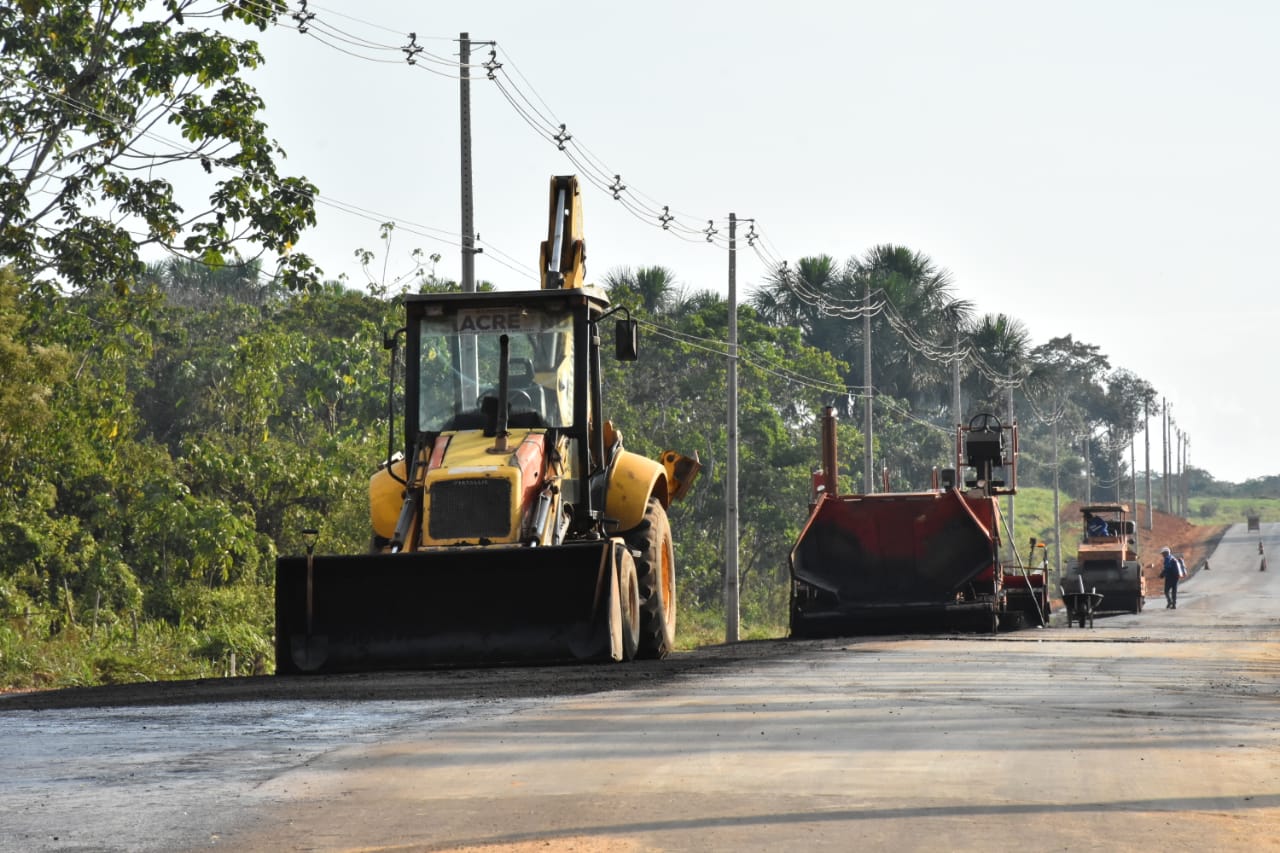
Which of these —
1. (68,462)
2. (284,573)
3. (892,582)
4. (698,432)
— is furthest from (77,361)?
(698,432)

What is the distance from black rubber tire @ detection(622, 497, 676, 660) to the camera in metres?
16.7

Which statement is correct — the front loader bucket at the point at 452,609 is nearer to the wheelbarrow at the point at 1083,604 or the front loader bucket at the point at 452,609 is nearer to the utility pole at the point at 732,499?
the utility pole at the point at 732,499

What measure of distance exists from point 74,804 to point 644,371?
4935 cm

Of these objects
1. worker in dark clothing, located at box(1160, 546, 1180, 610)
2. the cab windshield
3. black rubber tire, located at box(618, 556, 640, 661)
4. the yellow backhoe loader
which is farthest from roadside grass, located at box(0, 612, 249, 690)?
worker in dark clothing, located at box(1160, 546, 1180, 610)

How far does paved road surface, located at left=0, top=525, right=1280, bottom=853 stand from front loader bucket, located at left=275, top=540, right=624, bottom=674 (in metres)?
0.29

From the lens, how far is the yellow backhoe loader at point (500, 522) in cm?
1433

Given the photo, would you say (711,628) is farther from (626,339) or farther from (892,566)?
(626,339)

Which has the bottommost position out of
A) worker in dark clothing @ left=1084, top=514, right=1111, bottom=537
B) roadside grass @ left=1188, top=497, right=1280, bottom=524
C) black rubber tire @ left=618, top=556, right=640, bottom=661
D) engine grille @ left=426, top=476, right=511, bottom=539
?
black rubber tire @ left=618, top=556, right=640, bottom=661

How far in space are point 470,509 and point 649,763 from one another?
6.22 metres

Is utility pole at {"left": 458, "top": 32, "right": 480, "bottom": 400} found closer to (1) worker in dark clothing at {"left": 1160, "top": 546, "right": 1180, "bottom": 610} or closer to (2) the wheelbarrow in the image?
(2) the wheelbarrow

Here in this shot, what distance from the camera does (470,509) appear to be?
15.1 m

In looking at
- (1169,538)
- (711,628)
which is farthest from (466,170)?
(1169,538)

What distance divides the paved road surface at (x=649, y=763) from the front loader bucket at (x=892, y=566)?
434 inches

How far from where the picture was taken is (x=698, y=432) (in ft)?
180
